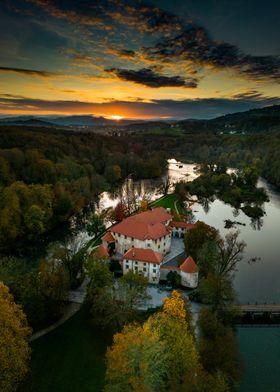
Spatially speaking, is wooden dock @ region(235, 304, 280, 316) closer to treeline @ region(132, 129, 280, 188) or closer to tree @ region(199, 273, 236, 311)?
tree @ region(199, 273, 236, 311)

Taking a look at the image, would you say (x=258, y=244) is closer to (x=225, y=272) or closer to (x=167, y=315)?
(x=225, y=272)

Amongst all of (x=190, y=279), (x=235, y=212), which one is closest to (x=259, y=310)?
(x=190, y=279)

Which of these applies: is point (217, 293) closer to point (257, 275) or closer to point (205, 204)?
point (257, 275)

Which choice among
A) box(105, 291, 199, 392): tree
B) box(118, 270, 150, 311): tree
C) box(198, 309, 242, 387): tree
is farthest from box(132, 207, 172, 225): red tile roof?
box(105, 291, 199, 392): tree

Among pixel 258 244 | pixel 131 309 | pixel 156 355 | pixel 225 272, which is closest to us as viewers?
pixel 156 355

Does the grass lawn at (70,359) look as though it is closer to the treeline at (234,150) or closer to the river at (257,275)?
the river at (257,275)

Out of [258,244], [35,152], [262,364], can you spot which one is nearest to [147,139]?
[35,152]
